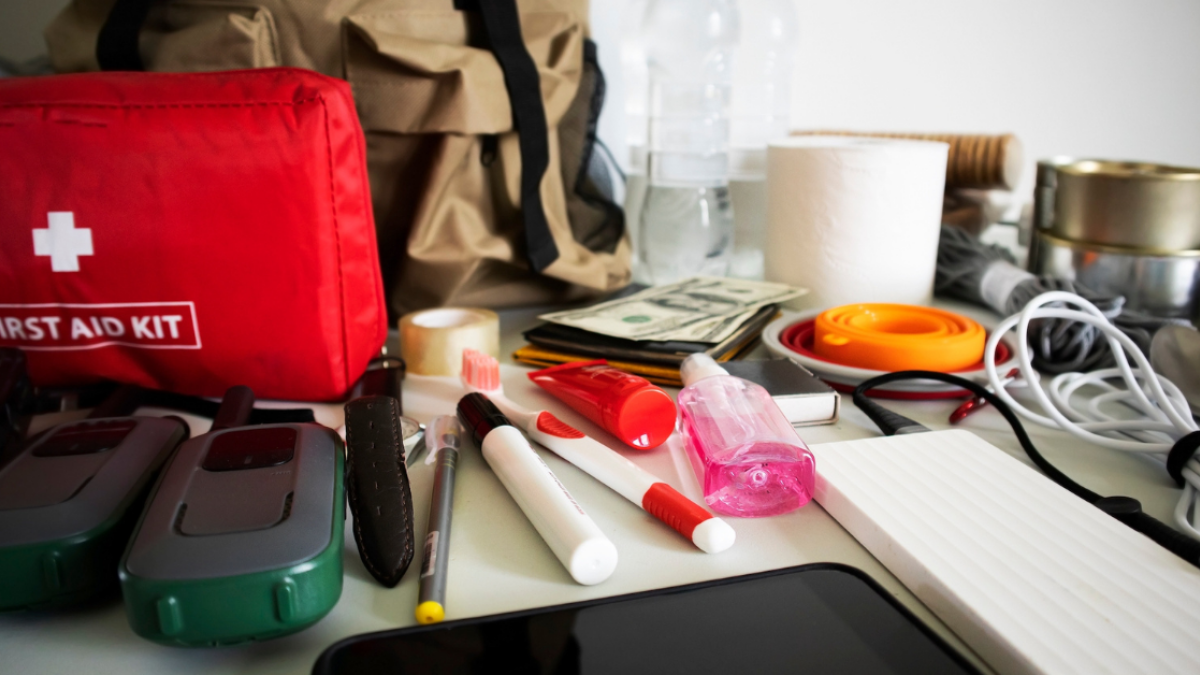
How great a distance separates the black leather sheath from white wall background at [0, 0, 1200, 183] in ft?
2.94

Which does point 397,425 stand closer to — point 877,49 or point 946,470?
point 946,470

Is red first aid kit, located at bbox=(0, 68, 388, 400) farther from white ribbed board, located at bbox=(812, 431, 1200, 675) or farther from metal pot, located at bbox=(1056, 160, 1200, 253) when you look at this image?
metal pot, located at bbox=(1056, 160, 1200, 253)

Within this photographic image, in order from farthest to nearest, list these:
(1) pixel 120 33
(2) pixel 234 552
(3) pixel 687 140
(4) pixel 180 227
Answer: (3) pixel 687 140
(1) pixel 120 33
(4) pixel 180 227
(2) pixel 234 552

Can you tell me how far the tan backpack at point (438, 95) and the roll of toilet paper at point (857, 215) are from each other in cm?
19

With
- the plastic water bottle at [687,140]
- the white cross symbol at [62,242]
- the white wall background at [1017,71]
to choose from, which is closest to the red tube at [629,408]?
the white cross symbol at [62,242]

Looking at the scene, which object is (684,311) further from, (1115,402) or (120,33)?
(120,33)

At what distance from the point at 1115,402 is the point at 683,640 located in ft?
1.37

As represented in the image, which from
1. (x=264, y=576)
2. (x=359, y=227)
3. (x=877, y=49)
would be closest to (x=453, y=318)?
(x=359, y=227)

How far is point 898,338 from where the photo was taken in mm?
551

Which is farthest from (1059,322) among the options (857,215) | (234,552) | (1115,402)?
(234,552)

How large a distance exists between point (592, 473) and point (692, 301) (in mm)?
303

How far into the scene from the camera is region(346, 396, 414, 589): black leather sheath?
1.05ft

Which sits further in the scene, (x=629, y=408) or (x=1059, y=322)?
(x=1059, y=322)

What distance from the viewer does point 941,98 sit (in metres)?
1.16
